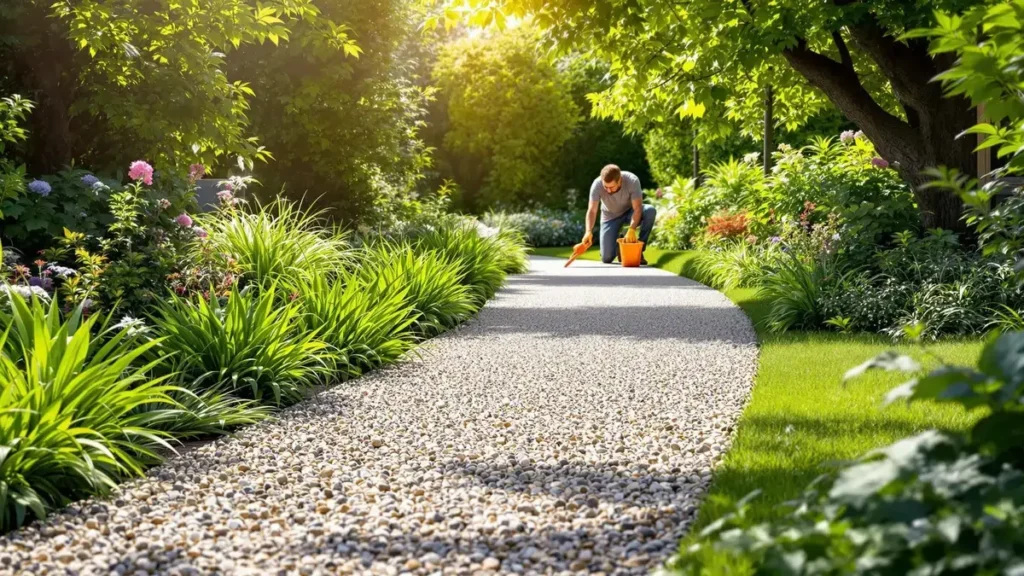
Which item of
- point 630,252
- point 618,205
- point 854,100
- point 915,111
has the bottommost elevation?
point 630,252

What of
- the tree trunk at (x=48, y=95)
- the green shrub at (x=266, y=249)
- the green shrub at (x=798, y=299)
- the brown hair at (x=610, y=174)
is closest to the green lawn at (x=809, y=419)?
the green shrub at (x=798, y=299)

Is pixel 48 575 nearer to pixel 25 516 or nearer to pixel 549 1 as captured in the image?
pixel 25 516

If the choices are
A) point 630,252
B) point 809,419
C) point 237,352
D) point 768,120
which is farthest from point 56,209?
point 768,120

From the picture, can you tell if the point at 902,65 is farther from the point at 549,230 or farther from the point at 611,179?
the point at 549,230

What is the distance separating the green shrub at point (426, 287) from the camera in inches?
340

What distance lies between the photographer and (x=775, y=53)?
8.58 m

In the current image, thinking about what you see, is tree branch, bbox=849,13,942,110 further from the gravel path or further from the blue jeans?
the blue jeans

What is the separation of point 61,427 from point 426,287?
5.35 metres

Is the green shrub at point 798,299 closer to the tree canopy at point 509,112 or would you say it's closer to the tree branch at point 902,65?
the tree branch at point 902,65

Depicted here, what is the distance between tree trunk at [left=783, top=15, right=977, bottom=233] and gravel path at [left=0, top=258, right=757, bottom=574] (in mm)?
3403

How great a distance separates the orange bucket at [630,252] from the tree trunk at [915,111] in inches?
255

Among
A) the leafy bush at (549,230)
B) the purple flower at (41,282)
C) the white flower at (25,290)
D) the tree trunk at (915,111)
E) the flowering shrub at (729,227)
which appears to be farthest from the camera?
the leafy bush at (549,230)

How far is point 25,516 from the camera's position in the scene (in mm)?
3574

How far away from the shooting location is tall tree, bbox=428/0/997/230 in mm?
7977
